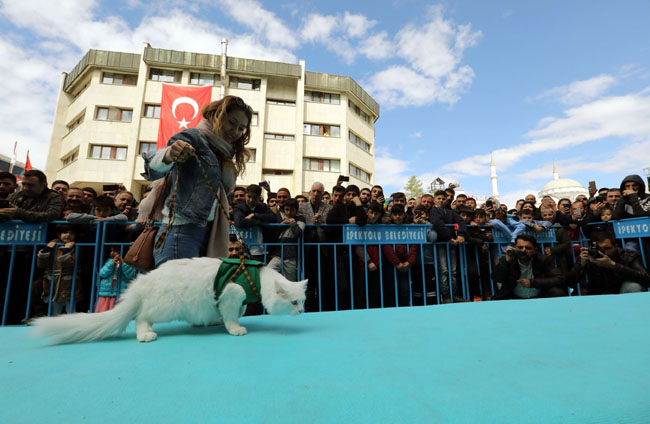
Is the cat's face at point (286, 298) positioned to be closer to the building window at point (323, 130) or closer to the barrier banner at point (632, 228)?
the barrier banner at point (632, 228)

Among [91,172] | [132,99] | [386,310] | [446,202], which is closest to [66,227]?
[386,310]

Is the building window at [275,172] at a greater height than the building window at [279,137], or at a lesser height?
lesser

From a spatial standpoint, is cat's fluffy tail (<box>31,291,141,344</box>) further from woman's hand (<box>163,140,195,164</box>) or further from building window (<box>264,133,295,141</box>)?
building window (<box>264,133,295,141</box>)

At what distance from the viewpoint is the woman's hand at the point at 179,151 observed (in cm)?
193

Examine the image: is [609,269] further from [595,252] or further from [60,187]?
[60,187]

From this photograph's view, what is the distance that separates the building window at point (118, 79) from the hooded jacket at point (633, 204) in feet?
84.8

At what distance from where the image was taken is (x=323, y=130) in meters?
23.4

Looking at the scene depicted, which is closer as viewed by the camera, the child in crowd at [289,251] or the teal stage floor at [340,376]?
the teal stage floor at [340,376]

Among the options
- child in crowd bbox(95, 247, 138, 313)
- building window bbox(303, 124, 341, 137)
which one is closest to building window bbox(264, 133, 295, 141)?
building window bbox(303, 124, 341, 137)

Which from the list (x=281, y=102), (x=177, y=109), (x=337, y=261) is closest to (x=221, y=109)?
(x=337, y=261)

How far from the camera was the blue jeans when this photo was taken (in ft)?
6.95

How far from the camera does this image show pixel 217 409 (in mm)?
1015

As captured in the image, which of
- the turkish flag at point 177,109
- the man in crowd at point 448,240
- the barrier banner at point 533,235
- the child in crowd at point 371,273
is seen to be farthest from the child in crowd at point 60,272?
the turkish flag at point 177,109

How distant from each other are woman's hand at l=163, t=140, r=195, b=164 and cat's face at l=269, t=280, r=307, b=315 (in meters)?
1.02
